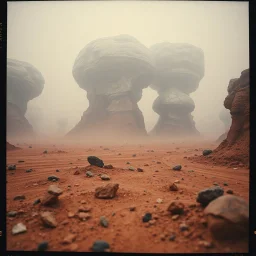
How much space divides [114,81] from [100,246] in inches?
1144

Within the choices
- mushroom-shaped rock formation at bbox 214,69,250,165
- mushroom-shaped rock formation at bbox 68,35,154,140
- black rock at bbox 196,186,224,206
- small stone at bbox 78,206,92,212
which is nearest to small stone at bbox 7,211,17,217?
small stone at bbox 78,206,92,212

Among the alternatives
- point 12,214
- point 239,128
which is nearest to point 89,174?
point 12,214

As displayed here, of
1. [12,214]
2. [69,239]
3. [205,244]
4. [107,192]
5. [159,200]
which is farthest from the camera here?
[107,192]

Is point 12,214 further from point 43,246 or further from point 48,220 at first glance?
point 43,246

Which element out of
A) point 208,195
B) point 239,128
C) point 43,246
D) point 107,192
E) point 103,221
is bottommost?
point 43,246

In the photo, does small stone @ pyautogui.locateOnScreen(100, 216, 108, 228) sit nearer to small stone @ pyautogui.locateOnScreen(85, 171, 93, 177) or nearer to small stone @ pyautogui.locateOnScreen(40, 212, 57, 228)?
small stone @ pyautogui.locateOnScreen(40, 212, 57, 228)

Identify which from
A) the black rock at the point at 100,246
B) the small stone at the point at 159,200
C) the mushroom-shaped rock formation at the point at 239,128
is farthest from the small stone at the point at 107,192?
the mushroom-shaped rock formation at the point at 239,128

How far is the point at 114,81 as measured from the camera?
2956 centimetres

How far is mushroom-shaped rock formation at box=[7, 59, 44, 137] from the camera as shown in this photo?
28469 mm

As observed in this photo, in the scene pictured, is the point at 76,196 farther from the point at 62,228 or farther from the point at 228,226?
the point at 228,226

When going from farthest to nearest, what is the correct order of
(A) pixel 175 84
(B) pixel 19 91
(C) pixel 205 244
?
(A) pixel 175 84, (B) pixel 19 91, (C) pixel 205 244

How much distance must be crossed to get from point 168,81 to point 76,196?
3665 cm

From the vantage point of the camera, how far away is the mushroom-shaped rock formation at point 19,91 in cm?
2847

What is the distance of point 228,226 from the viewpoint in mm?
2176
